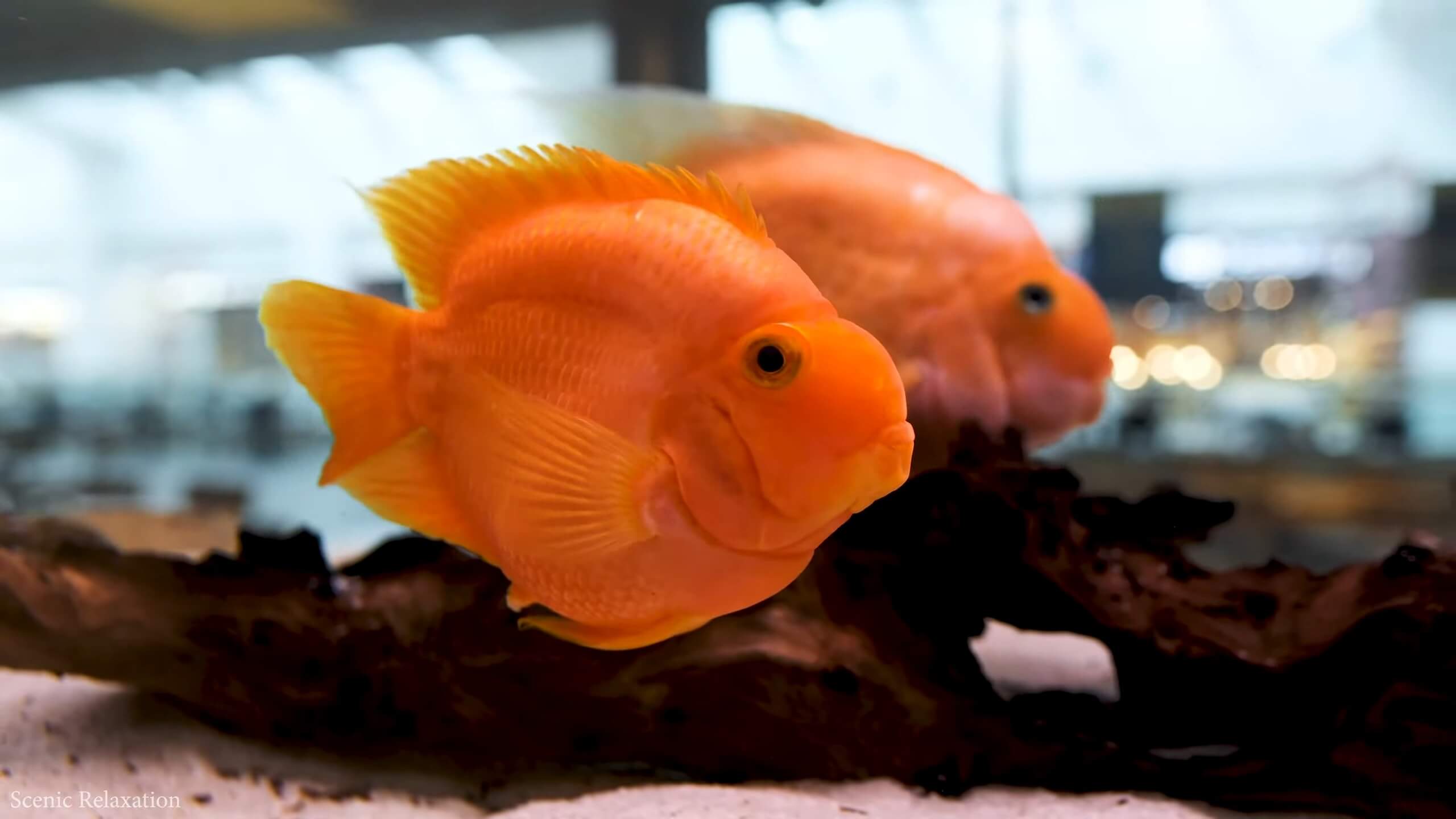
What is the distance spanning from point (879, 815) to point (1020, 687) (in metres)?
0.64

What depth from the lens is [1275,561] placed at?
5.11ft

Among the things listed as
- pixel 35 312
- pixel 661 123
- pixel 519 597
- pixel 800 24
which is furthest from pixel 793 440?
pixel 35 312

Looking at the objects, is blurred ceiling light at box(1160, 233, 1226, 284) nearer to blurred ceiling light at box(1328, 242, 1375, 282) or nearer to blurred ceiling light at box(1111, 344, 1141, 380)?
blurred ceiling light at box(1111, 344, 1141, 380)

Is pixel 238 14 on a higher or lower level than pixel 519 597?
higher

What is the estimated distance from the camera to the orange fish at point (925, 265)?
46.2 inches

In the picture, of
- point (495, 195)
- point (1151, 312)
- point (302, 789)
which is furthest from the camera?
point (1151, 312)

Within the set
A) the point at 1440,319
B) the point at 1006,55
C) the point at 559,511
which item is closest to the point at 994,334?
the point at 559,511

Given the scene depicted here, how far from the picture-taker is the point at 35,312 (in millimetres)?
3709

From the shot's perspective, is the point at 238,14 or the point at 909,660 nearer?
the point at 909,660

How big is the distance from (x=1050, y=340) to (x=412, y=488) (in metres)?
1.01

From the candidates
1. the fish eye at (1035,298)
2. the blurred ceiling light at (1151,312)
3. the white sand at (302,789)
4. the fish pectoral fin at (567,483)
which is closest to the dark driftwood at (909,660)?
the white sand at (302,789)

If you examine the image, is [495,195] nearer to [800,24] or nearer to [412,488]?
[412,488]

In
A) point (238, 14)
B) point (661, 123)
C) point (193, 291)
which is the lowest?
point (193, 291)

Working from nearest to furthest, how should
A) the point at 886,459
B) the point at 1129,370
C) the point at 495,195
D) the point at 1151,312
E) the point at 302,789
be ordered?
1. the point at 886,459
2. the point at 495,195
3. the point at 302,789
4. the point at 1151,312
5. the point at 1129,370
